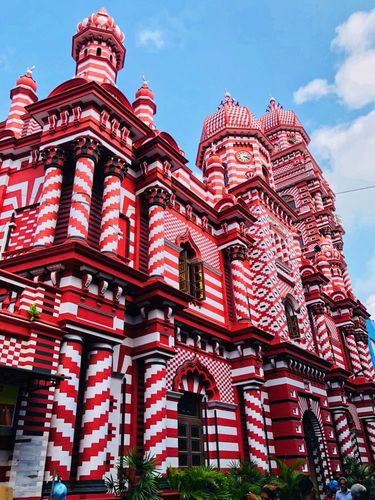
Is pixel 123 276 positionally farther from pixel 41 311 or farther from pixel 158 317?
pixel 41 311

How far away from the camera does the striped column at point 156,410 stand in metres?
11.3

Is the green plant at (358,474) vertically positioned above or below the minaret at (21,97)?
below

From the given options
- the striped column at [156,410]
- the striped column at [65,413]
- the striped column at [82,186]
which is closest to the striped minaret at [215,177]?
the striped column at [82,186]

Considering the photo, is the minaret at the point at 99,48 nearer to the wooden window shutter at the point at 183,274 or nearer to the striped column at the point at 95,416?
the wooden window shutter at the point at 183,274

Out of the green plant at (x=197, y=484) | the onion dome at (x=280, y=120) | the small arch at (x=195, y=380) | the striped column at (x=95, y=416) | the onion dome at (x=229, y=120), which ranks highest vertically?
the onion dome at (x=280, y=120)

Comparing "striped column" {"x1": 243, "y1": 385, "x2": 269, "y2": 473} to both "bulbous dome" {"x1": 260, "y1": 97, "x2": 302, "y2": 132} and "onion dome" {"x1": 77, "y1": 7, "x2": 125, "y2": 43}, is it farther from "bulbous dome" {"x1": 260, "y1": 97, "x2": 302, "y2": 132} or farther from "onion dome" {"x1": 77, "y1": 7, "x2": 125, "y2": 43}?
"bulbous dome" {"x1": 260, "y1": 97, "x2": 302, "y2": 132}

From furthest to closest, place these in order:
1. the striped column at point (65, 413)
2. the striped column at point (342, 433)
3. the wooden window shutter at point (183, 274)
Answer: the striped column at point (342, 433) < the wooden window shutter at point (183, 274) < the striped column at point (65, 413)

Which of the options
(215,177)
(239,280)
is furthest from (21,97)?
(239,280)

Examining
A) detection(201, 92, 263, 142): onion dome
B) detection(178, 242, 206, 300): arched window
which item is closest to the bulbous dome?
detection(201, 92, 263, 142): onion dome

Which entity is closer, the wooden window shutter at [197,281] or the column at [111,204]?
the column at [111,204]

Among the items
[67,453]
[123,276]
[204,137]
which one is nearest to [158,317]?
[123,276]

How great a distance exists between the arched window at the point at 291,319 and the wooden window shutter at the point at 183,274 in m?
7.88

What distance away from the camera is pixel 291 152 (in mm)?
43875

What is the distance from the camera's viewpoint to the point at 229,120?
2766 cm
